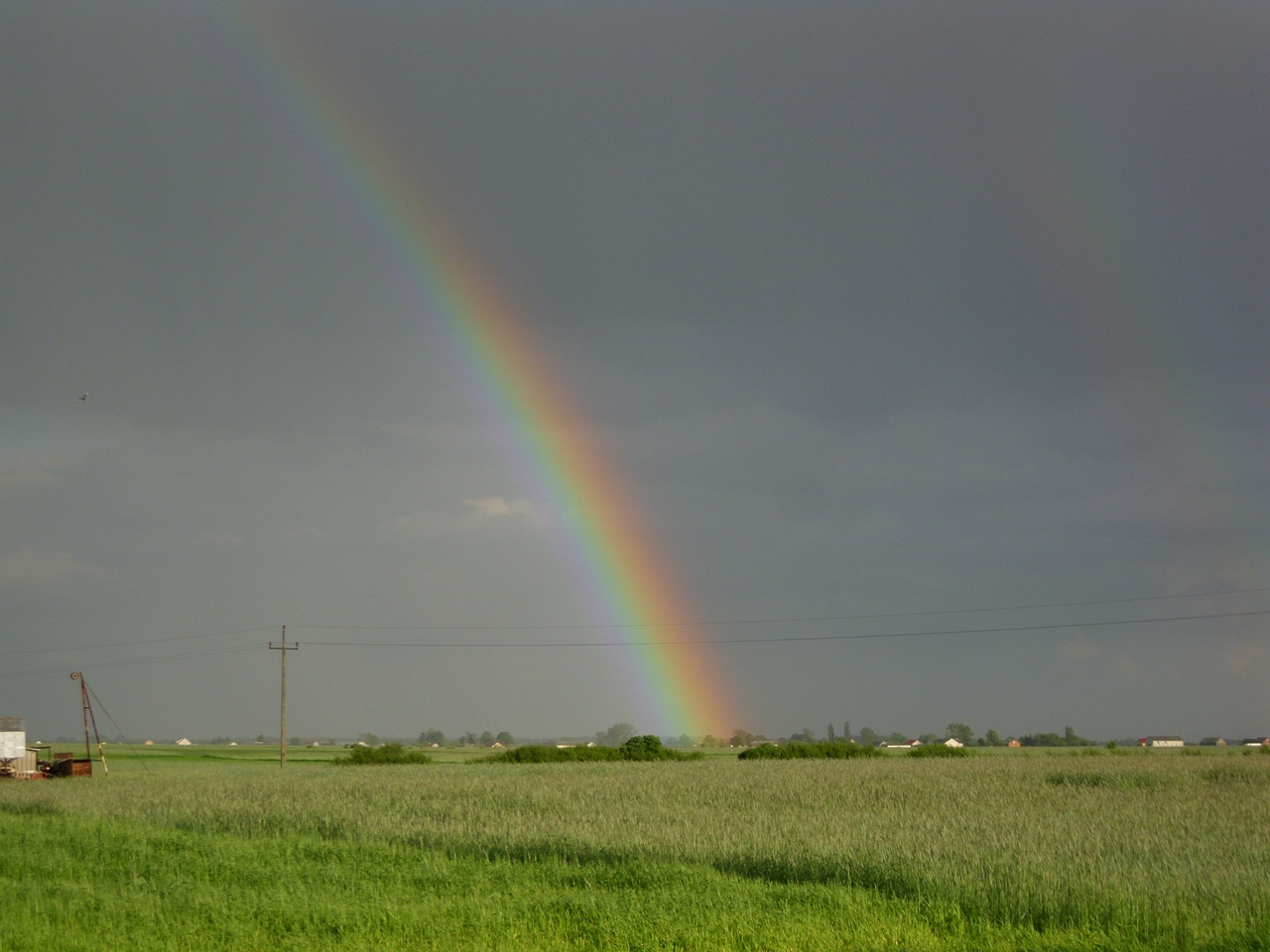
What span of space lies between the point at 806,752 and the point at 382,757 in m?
35.5

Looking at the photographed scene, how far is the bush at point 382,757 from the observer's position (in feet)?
267

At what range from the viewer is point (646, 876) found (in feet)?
52.5

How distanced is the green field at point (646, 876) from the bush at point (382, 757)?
53161 mm

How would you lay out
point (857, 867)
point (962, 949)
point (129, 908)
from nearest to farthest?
point (962, 949) < point (129, 908) < point (857, 867)

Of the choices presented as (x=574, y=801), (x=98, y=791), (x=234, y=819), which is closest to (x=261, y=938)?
(x=234, y=819)

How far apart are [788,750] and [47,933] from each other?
7647 cm

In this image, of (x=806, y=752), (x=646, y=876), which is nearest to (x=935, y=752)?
(x=806, y=752)

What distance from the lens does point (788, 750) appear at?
275ft

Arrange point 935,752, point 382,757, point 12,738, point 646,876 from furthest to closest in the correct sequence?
1. point 935,752
2. point 382,757
3. point 12,738
4. point 646,876

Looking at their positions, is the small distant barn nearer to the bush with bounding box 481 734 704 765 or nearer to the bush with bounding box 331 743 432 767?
the bush with bounding box 331 743 432 767

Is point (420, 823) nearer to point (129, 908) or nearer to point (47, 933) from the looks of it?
point (129, 908)

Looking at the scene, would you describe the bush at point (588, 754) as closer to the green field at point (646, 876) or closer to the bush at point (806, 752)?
the bush at point (806, 752)

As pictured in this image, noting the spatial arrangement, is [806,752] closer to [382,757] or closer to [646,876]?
[382,757]

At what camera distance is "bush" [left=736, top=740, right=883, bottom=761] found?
82000mm
